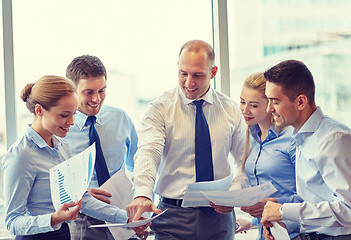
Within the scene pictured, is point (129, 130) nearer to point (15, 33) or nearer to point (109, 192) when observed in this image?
point (109, 192)

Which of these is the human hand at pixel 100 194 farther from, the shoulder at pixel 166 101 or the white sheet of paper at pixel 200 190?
the shoulder at pixel 166 101

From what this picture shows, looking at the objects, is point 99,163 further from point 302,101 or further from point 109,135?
point 302,101

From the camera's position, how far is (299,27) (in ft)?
11.8

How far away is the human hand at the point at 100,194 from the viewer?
2316 mm

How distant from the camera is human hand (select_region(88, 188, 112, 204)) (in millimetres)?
2316

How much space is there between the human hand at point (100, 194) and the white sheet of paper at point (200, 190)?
407mm

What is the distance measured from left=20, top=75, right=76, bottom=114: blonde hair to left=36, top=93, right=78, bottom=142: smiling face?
0.02 meters

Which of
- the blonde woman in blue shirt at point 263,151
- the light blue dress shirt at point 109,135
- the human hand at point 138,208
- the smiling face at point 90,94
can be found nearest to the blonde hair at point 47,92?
the smiling face at point 90,94

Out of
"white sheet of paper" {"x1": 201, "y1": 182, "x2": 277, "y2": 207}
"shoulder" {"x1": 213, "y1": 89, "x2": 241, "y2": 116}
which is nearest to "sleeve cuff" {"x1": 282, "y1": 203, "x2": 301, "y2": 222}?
"white sheet of paper" {"x1": 201, "y1": 182, "x2": 277, "y2": 207}

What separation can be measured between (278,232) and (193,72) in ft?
3.06

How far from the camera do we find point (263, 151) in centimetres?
236

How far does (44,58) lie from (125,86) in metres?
0.61

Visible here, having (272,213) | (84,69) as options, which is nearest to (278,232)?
(272,213)

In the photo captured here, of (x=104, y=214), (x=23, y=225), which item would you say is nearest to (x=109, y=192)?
(x=104, y=214)
